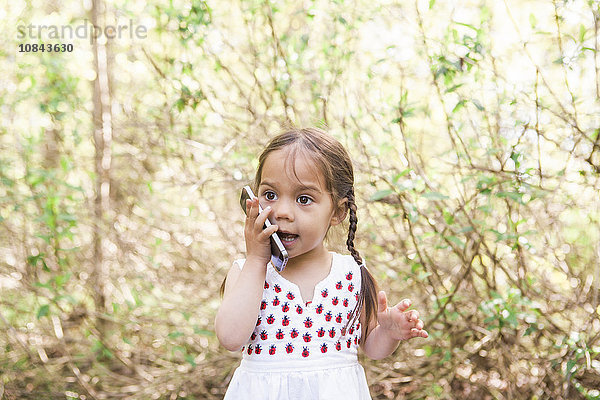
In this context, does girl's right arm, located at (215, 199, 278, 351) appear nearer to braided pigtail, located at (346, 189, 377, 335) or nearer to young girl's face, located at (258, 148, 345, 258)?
young girl's face, located at (258, 148, 345, 258)

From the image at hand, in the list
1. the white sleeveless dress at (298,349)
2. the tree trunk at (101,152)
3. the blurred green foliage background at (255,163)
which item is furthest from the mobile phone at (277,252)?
the tree trunk at (101,152)

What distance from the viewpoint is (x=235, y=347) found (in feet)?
5.62

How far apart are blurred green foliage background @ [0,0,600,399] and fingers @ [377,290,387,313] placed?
782mm

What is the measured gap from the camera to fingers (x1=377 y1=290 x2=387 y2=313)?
5.96 feet

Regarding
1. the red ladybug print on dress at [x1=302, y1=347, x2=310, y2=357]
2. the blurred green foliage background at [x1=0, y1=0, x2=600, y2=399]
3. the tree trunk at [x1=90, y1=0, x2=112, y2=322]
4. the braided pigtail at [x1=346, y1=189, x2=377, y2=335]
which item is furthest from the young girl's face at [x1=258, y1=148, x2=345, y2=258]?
the tree trunk at [x1=90, y1=0, x2=112, y2=322]

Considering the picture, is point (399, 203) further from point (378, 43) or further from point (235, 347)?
point (235, 347)

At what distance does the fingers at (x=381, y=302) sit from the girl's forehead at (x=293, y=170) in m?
0.30

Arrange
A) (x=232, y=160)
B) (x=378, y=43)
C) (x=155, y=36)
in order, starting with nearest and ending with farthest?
(x=232, y=160) → (x=378, y=43) → (x=155, y=36)

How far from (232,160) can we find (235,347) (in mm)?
1594

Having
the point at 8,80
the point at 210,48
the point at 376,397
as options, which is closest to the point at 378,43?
the point at 210,48

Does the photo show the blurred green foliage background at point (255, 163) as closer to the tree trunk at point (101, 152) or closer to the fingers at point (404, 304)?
the tree trunk at point (101, 152)

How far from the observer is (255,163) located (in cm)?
327

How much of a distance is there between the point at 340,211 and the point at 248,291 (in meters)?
0.35

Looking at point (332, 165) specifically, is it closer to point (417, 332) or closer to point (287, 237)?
point (287, 237)
